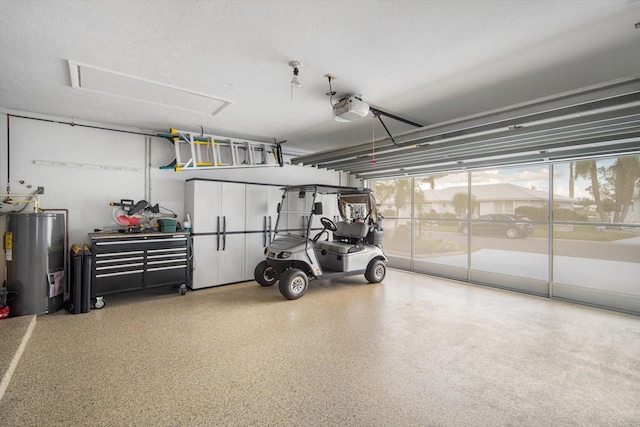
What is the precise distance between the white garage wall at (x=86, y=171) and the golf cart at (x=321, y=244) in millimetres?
1925

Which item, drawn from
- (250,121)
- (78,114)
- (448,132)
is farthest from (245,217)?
(448,132)

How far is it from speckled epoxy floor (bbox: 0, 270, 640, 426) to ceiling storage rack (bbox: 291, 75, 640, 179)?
2.34m

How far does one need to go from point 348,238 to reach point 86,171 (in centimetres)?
453

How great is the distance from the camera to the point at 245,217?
5398 mm

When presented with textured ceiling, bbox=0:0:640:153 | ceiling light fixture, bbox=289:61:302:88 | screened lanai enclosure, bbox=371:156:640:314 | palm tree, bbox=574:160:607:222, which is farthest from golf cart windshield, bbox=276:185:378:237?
palm tree, bbox=574:160:607:222

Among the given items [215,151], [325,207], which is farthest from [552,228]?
[215,151]

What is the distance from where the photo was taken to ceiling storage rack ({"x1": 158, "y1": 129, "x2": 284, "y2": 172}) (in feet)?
15.0

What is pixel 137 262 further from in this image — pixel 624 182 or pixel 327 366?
pixel 624 182

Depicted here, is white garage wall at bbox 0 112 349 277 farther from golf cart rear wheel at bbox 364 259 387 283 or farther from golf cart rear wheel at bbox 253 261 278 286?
golf cart rear wheel at bbox 364 259 387 283

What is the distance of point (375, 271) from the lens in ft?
17.8

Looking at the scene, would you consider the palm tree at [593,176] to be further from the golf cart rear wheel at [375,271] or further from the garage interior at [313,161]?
the golf cart rear wheel at [375,271]

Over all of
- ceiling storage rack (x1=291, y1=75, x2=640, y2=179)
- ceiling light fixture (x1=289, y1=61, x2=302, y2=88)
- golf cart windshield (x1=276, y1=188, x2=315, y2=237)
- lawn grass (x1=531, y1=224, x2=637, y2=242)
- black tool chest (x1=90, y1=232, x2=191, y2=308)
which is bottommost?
black tool chest (x1=90, y1=232, x2=191, y2=308)

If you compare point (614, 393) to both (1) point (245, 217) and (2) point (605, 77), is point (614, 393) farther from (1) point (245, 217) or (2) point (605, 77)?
(1) point (245, 217)

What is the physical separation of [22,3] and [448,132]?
3849 millimetres
